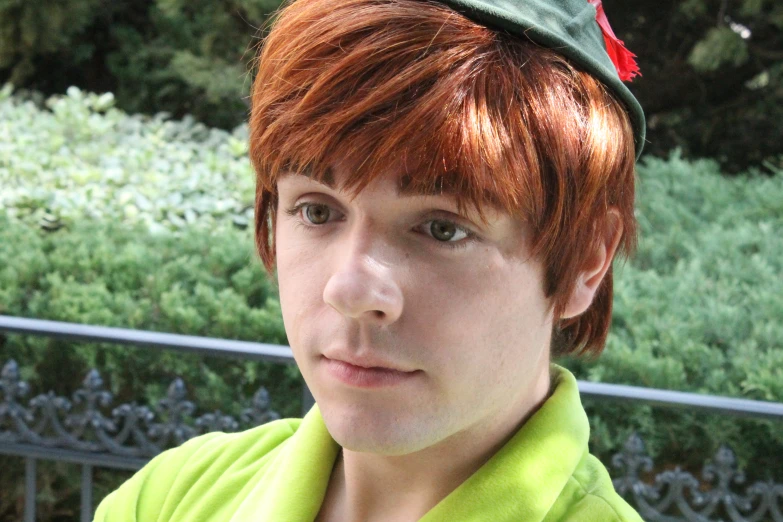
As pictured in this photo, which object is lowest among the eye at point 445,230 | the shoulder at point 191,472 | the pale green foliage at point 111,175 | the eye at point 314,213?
the pale green foliage at point 111,175

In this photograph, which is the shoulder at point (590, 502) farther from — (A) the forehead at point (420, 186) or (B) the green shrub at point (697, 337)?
(B) the green shrub at point (697, 337)

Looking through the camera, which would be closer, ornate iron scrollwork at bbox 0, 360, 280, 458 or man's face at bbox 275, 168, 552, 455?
man's face at bbox 275, 168, 552, 455

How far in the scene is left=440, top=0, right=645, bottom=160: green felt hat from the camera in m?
1.07

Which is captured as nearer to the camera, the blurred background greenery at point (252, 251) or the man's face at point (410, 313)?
the man's face at point (410, 313)

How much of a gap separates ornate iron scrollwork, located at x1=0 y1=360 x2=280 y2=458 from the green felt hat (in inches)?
73.9

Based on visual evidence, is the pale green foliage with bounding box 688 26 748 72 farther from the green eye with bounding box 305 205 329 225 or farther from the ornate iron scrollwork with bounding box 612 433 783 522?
the green eye with bounding box 305 205 329 225

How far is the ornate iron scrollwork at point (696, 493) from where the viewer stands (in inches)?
96.2

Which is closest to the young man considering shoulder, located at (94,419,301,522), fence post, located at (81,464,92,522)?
shoulder, located at (94,419,301,522)

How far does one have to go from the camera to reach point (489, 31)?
1.08m

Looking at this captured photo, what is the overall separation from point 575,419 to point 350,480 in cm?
30

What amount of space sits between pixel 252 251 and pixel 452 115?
247 cm

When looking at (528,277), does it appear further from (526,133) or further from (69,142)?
(69,142)

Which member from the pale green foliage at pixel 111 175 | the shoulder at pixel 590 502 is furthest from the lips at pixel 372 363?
the pale green foliage at pixel 111 175

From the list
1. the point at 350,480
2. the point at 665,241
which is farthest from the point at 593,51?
the point at 665,241
